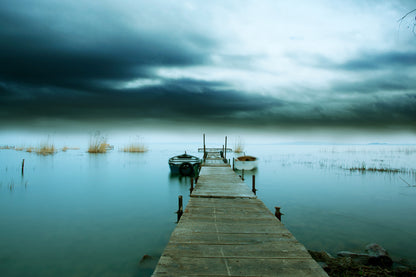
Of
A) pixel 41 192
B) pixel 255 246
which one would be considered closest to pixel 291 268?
pixel 255 246

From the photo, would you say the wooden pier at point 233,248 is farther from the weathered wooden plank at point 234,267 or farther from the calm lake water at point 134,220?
the calm lake water at point 134,220

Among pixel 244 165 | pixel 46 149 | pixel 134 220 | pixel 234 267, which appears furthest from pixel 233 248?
pixel 46 149

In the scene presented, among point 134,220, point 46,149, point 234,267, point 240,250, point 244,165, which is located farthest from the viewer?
point 46,149

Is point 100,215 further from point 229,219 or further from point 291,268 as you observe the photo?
point 291,268

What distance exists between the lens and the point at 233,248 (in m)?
4.19

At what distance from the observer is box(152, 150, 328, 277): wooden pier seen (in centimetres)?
344

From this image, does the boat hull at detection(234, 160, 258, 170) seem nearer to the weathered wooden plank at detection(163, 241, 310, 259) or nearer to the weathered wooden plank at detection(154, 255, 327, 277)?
the weathered wooden plank at detection(163, 241, 310, 259)

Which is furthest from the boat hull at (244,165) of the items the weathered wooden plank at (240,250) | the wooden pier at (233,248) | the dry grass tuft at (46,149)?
the dry grass tuft at (46,149)

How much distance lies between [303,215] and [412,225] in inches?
172

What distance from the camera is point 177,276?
10.7 ft

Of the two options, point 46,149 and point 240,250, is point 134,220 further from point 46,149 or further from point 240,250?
point 46,149

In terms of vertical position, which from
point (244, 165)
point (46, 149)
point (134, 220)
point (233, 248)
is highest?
point (233, 248)

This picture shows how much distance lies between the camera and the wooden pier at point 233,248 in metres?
3.44

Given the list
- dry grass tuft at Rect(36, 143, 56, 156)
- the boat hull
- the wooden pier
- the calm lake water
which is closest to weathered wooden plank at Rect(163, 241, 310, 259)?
the wooden pier
